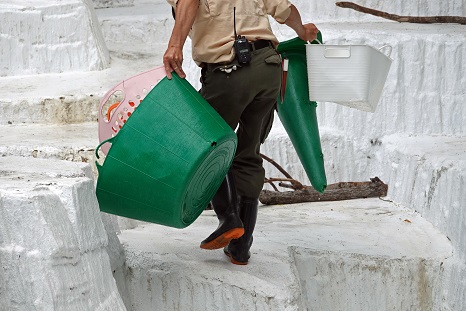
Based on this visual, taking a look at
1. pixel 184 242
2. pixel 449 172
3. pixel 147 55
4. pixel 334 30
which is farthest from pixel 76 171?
pixel 147 55

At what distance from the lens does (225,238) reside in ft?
13.5

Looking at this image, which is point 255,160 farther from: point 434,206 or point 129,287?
point 434,206

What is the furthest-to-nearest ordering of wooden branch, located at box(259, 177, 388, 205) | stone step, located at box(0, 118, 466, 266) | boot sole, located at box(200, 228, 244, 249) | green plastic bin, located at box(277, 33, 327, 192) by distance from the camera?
wooden branch, located at box(259, 177, 388, 205)
stone step, located at box(0, 118, 466, 266)
green plastic bin, located at box(277, 33, 327, 192)
boot sole, located at box(200, 228, 244, 249)

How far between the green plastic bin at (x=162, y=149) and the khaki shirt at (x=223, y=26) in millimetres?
211

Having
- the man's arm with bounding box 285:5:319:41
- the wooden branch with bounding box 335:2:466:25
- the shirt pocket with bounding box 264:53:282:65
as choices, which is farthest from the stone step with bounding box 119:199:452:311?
the wooden branch with bounding box 335:2:466:25

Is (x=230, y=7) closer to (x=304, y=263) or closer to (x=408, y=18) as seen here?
(x=304, y=263)

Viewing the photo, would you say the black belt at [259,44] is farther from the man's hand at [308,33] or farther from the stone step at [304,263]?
the stone step at [304,263]

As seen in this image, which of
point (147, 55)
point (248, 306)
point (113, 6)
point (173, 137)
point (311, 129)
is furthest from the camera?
point (113, 6)

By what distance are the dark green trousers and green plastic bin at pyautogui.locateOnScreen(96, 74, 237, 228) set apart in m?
0.17

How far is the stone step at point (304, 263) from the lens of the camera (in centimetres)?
412

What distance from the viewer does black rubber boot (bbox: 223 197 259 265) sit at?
13.9 ft

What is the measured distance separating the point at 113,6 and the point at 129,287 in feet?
21.4

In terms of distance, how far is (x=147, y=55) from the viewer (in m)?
9.13

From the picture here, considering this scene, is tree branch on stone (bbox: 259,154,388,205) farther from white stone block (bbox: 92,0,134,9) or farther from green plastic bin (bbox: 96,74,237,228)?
white stone block (bbox: 92,0,134,9)
